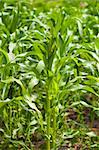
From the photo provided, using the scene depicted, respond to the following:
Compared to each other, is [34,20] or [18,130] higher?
[34,20]

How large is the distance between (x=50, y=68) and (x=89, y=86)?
307mm

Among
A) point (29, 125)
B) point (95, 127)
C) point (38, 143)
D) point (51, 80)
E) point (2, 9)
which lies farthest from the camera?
point (2, 9)

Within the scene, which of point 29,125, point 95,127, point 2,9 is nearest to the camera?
point 29,125

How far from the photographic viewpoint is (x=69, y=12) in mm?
4344

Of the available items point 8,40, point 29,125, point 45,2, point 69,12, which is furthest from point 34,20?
point 45,2

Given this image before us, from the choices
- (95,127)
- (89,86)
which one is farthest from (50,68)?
(95,127)

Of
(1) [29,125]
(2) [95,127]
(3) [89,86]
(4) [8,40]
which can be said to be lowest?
(2) [95,127]

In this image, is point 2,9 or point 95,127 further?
point 2,9

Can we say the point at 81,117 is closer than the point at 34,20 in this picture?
Yes

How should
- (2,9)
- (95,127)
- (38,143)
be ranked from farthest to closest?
1. (2,9)
2. (95,127)
3. (38,143)

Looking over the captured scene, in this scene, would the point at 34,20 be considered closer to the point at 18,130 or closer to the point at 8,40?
the point at 8,40

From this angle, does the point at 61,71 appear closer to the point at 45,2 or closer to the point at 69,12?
the point at 69,12

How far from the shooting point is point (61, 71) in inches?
116

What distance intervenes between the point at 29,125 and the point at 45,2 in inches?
148
